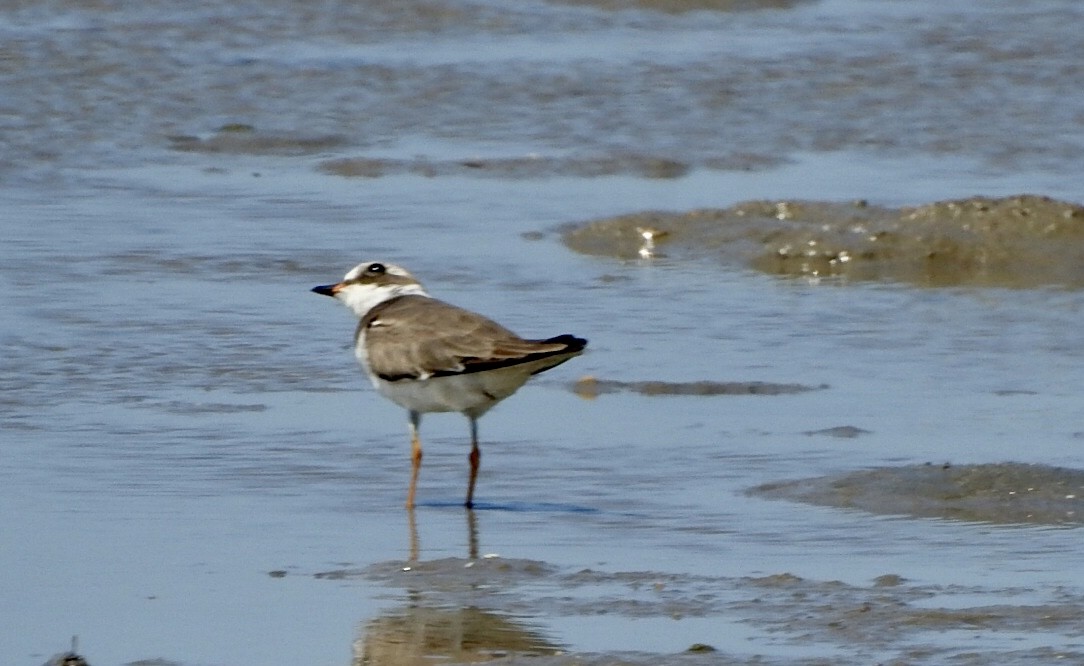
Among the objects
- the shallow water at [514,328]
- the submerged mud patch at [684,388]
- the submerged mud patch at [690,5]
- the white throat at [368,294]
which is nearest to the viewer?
the shallow water at [514,328]

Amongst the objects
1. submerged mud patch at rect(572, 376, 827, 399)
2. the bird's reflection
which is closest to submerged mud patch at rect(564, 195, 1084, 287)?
submerged mud patch at rect(572, 376, 827, 399)

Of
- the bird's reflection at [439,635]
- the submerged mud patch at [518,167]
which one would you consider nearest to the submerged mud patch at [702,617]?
the bird's reflection at [439,635]

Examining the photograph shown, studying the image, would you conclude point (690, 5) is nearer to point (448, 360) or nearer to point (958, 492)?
point (448, 360)

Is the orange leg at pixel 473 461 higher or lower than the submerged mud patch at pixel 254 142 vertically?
lower

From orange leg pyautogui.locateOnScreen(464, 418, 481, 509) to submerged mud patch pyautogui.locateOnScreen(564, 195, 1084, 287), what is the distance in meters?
3.98

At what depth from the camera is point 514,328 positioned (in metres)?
10.2

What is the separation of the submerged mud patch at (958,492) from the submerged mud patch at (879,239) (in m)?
3.82

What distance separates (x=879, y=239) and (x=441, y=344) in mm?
4564

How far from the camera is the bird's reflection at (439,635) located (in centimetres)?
579

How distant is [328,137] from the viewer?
1516cm

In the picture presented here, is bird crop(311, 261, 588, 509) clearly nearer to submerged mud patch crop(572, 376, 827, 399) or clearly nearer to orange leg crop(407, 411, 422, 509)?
orange leg crop(407, 411, 422, 509)

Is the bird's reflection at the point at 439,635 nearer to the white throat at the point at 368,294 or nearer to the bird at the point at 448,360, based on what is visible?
the bird at the point at 448,360

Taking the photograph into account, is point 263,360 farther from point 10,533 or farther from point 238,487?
point 10,533

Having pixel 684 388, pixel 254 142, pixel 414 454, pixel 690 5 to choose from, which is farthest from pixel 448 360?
pixel 690 5
